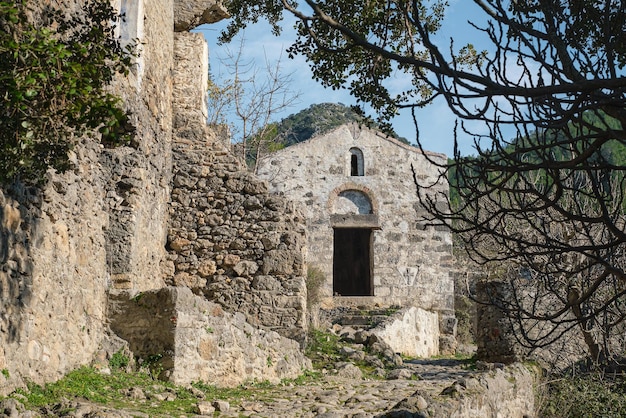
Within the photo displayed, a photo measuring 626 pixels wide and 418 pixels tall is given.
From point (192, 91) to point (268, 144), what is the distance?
13.2 meters

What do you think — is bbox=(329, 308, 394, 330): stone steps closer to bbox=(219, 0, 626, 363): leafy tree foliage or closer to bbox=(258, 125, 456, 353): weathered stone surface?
bbox=(258, 125, 456, 353): weathered stone surface

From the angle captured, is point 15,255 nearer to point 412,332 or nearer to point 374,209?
point 412,332

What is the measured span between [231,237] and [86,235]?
12.6 ft

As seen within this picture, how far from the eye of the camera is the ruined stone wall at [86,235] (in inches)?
271

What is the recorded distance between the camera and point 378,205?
23.0 m

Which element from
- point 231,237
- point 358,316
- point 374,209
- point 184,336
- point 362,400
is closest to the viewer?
point 184,336

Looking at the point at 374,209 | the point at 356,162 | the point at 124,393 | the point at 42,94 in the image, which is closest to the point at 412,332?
the point at 374,209

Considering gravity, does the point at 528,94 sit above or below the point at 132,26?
below

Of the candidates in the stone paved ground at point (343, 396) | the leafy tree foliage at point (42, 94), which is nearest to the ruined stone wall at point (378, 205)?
the stone paved ground at point (343, 396)

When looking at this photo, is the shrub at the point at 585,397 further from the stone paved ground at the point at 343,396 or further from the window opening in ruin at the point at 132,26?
the window opening in ruin at the point at 132,26

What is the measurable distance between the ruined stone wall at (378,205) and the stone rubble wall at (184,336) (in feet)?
39.0

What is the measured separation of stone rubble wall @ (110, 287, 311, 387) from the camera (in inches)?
358

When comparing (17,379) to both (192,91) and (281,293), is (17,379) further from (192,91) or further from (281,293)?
(192,91)

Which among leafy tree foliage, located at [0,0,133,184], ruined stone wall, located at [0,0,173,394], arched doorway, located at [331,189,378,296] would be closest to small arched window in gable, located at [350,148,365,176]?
arched doorway, located at [331,189,378,296]
